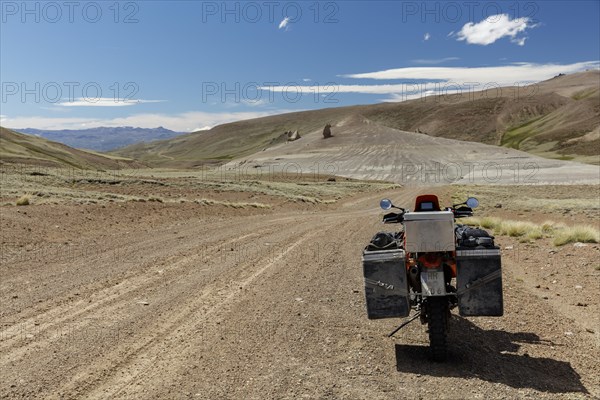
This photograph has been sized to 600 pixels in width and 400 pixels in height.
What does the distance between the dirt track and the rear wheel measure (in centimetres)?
18

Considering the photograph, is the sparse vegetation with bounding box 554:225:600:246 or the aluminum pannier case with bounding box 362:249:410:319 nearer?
the aluminum pannier case with bounding box 362:249:410:319

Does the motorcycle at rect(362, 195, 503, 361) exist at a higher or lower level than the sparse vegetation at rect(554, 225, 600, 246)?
higher

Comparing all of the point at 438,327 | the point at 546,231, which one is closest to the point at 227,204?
the point at 546,231

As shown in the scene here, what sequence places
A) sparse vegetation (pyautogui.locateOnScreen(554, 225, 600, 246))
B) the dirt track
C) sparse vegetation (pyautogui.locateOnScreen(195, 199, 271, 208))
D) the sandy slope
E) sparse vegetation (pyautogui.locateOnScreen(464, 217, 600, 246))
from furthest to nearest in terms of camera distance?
the sandy slope < sparse vegetation (pyautogui.locateOnScreen(195, 199, 271, 208)) < sparse vegetation (pyautogui.locateOnScreen(464, 217, 600, 246)) < sparse vegetation (pyautogui.locateOnScreen(554, 225, 600, 246)) < the dirt track

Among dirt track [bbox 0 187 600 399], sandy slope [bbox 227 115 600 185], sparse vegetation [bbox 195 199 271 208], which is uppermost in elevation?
sandy slope [bbox 227 115 600 185]

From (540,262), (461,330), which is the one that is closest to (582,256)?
(540,262)

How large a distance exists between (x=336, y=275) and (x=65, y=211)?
590 inches

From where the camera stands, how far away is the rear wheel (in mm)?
6902

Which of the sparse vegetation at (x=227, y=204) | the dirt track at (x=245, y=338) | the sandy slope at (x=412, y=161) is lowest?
the dirt track at (x=245, y=338)

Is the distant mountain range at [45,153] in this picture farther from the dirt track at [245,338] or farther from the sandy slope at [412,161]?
the dirt track at [245,338]

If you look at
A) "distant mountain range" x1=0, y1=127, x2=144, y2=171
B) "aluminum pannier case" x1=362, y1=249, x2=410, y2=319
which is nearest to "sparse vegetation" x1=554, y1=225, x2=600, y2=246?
"aluminum pannier case" x1=362, y1=249, x2=410, y2=319

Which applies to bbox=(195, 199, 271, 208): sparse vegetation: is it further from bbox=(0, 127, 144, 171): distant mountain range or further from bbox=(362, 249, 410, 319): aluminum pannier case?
bbox=(0, 127, 144, 171): distant mountain range

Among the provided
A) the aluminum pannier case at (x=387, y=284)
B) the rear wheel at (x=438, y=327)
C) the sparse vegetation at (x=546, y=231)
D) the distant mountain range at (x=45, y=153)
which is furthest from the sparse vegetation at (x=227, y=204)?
the distant mountain range at (x=45, y=153)

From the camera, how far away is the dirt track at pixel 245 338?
6.22 m
